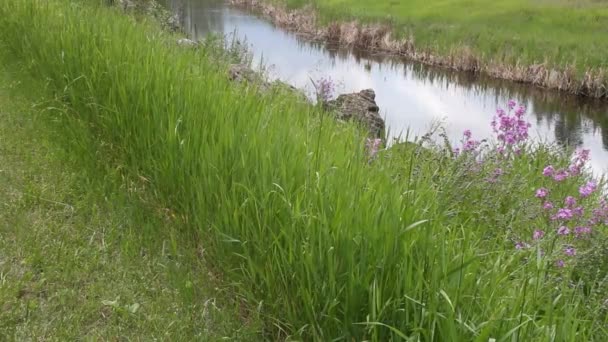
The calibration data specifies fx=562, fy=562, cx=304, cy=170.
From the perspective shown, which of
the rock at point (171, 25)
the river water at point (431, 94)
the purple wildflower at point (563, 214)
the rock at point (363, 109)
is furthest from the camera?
the river water at point (431, 94)

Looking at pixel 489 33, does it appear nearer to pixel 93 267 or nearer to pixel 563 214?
pixel 563 214

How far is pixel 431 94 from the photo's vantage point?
55.2ft

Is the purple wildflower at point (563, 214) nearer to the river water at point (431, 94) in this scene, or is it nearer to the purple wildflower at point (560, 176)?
the purple wildflower at point (560, 176)

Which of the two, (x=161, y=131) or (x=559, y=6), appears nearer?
(x=161, y=131)

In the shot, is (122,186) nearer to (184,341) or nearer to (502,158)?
(184,341)

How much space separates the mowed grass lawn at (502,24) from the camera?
18.0 meters

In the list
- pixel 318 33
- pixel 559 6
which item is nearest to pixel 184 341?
pixel 318 33

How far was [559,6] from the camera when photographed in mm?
24156

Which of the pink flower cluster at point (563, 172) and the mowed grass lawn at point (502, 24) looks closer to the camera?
the pink flower cluster at point (563, 172)

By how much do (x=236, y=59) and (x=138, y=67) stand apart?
517 cm

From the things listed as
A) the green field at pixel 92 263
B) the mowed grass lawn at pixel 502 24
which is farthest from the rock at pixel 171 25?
the mowed grass lawn at pixel 502 24

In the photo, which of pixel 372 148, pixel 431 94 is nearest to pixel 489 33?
pixel 431 94

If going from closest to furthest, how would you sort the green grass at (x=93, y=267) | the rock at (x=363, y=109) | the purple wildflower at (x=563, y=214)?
1. the green grass at (x=93, y=267)
2. the purple wildflower at (x=563, y=214)
3. the rock at (x=363, y=109)

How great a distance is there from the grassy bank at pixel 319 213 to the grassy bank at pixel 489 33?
1312cm
